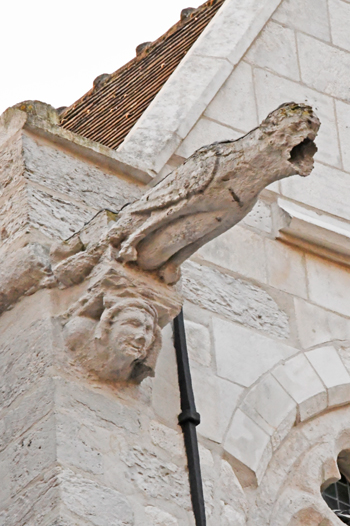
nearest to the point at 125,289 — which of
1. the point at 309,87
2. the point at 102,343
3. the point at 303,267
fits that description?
the point at 102,343

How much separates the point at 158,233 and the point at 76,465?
2.80 feet

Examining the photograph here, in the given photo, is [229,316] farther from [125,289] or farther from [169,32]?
[169,32]

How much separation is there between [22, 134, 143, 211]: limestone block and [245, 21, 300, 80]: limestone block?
1402 millimetres

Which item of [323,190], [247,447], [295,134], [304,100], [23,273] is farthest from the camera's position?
[304,100]

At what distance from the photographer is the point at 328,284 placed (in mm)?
6652

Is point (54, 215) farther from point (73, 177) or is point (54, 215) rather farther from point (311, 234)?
point (311, 234)

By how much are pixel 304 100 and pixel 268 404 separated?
1.95 m

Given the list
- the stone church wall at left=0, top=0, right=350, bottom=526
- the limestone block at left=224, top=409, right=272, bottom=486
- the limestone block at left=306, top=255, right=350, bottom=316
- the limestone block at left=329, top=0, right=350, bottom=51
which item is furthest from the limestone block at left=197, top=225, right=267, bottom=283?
the limestone block at left=329, top=0, right=350, bottom=51

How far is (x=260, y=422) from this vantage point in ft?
19.5

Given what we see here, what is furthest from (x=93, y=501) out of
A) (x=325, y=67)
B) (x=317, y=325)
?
(x=325, y=67)

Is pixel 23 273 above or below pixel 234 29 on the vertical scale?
below

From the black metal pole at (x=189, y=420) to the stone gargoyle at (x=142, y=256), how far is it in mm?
261

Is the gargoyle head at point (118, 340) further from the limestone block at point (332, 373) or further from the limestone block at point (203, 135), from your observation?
the limestone block at point (203, 135)

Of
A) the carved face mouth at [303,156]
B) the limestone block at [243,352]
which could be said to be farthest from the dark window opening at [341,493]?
the carved face mouth at [303,156]
